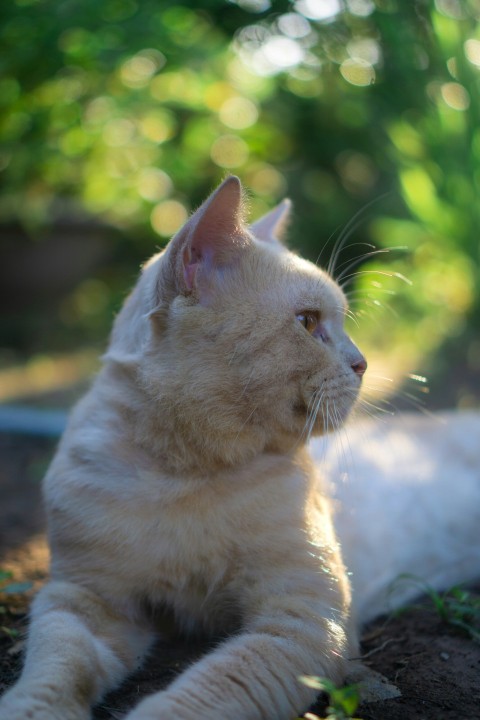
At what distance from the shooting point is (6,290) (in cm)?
726

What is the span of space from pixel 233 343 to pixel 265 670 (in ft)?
2.41

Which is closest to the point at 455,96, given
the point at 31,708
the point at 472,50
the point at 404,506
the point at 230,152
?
the point at 472,50

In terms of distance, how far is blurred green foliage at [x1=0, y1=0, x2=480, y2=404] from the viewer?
3795 mm

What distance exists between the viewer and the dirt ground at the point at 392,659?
166cm

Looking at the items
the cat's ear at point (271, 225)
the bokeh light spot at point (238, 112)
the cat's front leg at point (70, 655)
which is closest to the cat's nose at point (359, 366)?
the cat's ear at point (271, 225)

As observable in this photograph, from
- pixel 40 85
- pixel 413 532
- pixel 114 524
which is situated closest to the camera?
pixel 114 524

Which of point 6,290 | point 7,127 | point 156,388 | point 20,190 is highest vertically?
point 156,388

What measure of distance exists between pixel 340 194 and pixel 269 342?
516 centimetres

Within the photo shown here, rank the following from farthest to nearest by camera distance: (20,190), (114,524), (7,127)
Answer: (20,190) → (7,127) → (114,524)

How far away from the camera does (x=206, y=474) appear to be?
1.90 meters

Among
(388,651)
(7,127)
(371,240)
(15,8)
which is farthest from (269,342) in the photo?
(371,240)

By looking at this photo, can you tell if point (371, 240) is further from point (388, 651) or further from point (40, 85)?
point (388, 651)

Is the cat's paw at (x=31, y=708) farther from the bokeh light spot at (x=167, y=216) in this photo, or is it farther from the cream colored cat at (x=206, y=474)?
the bokeh light spot at (x=167, y=216)

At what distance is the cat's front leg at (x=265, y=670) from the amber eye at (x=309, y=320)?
670 mm
